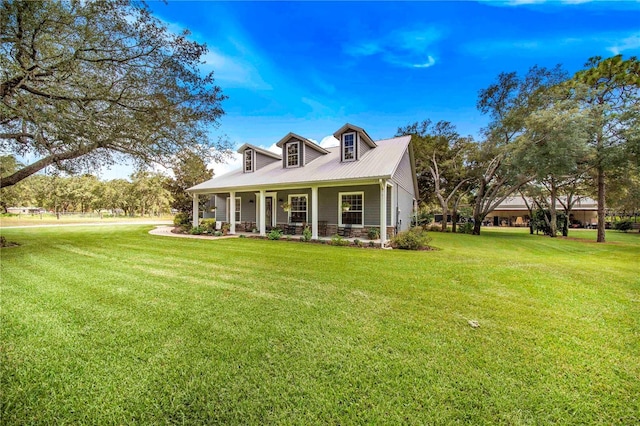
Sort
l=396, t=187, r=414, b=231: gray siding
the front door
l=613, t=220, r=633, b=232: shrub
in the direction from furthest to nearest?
1. l=613, t=220, r=633, b=232: shrub
2. the front door
3. l=396, t=187, r=414, b=231: gray siding

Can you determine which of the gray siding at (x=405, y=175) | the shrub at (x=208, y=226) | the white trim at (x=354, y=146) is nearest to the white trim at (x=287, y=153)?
the white trim at (x=354, y=146)

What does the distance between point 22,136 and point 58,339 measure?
8.98m

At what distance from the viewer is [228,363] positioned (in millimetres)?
2557

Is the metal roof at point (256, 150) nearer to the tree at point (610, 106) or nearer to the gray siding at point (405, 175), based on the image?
the gray siding at point (405, 175)

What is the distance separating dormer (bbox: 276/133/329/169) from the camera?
14786 millimetres

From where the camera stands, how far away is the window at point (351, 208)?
12555 millimetres

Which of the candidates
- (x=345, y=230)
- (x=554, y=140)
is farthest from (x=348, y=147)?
(x=554, y=140)

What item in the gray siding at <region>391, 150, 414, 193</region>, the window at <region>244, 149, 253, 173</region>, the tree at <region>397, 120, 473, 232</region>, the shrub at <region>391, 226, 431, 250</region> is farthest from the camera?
the tree at <region>397, 120, 473, 232</region>

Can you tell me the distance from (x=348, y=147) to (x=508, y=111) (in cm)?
1161

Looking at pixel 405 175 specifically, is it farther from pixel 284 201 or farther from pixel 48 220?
pixel 48 220

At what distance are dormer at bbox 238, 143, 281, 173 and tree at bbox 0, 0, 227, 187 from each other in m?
7.32

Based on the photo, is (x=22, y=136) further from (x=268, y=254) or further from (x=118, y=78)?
(x=268, y=254)

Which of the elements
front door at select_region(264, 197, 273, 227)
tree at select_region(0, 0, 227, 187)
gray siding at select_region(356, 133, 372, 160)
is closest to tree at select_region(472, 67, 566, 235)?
gray siding at select_region(356, 133, 372, 160)

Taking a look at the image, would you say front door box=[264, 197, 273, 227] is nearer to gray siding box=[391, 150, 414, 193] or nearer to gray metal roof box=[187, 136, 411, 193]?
gray metal roof box=[187, 136, 411, 193]
